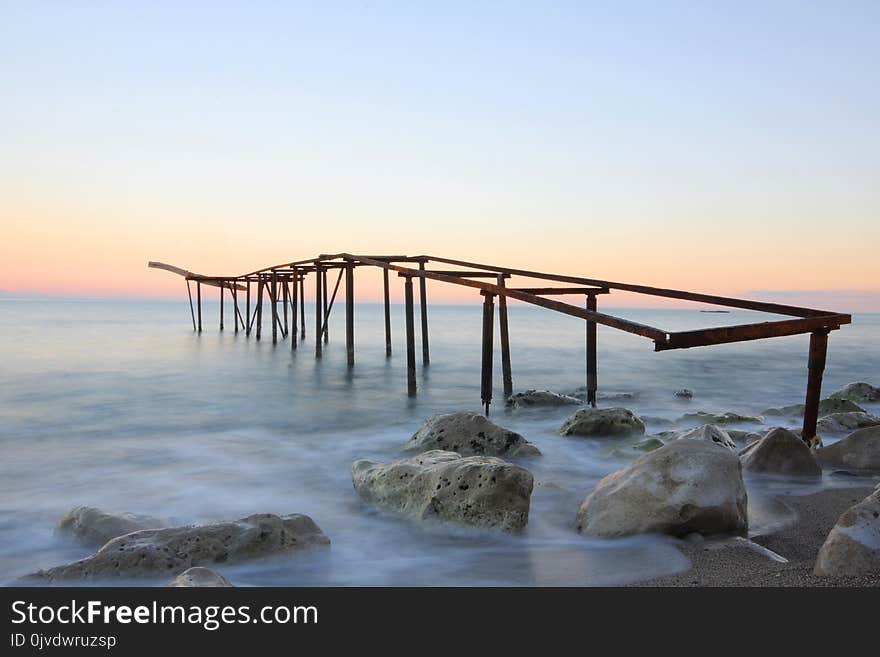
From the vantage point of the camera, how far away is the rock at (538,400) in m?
11.1

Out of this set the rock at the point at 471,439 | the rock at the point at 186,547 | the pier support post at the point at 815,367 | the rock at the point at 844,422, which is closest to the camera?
the rock at the point at 186,547

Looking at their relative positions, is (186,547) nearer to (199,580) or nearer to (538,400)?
(199,580)

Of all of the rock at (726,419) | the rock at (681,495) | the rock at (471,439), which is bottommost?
the rock at (726,419)

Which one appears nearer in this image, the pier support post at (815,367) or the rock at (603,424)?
the pier support post at (815,367)

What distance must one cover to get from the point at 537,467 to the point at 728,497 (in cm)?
272

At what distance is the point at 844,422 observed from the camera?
28.1 ft

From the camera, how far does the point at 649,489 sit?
4461 mm

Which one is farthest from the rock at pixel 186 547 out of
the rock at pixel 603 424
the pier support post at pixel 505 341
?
the pier support post at pixel 505 341

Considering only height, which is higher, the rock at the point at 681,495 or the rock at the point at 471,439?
the rock at the point at 681,495

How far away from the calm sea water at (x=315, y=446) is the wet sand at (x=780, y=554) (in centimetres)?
17

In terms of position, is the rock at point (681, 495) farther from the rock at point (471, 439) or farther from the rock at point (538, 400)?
the rock at point (538, 400)

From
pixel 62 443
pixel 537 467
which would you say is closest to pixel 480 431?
pixel 537 467
